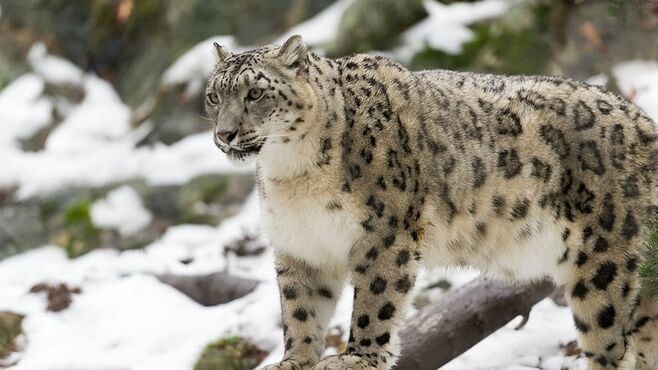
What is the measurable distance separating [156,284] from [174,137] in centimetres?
345

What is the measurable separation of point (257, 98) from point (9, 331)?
13.4ft

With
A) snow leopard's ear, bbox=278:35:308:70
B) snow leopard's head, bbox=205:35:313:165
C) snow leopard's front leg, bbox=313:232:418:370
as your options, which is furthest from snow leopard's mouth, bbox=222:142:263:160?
snow leopard's front leg, bbox=313:232:418:370

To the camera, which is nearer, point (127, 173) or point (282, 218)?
point (282, 218)

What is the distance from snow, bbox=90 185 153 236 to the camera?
10641 millimetres

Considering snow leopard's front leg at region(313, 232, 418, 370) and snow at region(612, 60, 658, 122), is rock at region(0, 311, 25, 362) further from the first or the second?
snow at region(612, 60, 658, 122)

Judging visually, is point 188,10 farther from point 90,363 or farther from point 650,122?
point 650,122

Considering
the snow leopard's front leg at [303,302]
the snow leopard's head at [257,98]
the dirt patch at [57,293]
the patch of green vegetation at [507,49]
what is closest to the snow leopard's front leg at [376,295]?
the snow leopard's front leg at [303,302]

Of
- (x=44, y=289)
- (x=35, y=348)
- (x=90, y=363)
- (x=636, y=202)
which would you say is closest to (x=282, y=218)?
(x=636, y=202)

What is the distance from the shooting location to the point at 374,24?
11.8 meters

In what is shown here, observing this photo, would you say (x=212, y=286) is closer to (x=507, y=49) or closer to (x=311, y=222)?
(x=311, y=222)

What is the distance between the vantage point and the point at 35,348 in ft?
26.0

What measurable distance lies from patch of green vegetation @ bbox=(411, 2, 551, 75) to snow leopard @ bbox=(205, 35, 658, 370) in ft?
15.9

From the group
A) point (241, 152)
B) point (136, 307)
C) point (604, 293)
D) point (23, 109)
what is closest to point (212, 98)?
point (241, 152)

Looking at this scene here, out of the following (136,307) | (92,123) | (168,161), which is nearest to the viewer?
(136,307)
